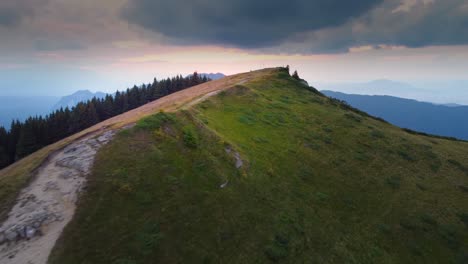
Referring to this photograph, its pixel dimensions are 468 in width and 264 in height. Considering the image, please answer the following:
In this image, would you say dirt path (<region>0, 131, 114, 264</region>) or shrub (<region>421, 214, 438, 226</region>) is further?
shrub (<region>421, 214, 438, 226</region>)

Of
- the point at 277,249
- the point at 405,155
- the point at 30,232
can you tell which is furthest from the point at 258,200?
the point at 405,155

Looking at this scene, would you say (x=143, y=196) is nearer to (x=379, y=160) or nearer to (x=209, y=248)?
(x=209, y=248)

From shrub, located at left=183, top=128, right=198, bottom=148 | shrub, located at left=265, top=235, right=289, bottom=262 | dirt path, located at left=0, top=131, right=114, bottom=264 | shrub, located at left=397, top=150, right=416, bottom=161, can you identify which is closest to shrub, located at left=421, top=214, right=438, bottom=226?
shrub, located at left=397, top=150, right=416, bottom=161

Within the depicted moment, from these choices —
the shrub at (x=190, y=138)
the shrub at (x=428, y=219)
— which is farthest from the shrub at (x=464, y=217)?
the shrub at (x=190, y=138)

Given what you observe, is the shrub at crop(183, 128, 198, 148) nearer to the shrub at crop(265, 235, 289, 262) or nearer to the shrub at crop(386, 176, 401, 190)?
the shrub at crop(265, 235, 289, 262)

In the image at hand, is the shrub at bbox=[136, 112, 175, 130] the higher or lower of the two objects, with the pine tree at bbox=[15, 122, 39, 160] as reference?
higher

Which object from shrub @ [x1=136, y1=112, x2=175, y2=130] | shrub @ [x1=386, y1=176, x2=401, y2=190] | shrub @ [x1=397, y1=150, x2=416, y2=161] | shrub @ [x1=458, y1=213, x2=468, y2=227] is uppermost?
shrub @ [x1=136, y1=112, x2=175, y2=130]

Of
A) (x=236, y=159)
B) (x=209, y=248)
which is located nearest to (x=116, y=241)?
(x=209, y=248)

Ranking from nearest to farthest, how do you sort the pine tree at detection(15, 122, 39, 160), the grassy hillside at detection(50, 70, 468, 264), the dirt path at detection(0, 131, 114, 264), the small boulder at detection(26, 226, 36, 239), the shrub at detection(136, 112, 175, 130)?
the dirt path at detection(0, 131, 114, 264), the small boulder at detection(26, 226, 36, 239), the grassy hillside at detection(50, 70, 468, 264), the shrub at detection(136, 112, 175, 130), the pine tree at detection(15, 122, 39, 160)
